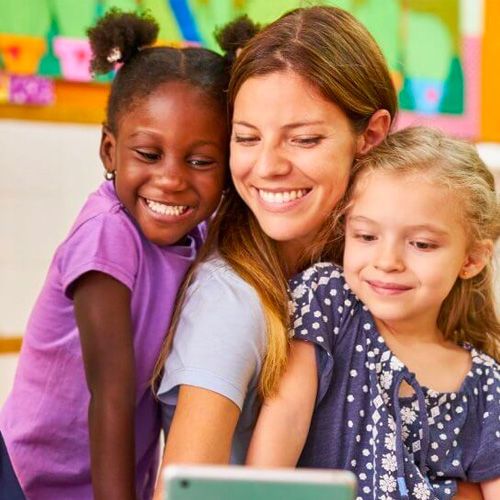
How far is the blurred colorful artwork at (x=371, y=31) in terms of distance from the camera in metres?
2.86

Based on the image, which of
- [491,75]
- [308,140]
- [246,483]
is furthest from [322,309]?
[491,75]

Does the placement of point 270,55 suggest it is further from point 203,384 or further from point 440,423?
point 440,423

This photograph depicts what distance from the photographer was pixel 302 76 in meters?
1.41

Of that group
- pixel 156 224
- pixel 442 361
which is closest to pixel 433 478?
pixel 442 361

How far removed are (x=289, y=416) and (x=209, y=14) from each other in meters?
2.10

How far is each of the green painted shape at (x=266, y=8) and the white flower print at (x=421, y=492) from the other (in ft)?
7.08

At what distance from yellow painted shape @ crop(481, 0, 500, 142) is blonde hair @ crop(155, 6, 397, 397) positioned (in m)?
2.32

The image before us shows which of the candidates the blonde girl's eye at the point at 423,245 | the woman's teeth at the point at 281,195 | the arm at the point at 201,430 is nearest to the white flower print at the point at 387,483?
the arm at the point at 201,430

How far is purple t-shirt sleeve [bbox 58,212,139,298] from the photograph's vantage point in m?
1.41

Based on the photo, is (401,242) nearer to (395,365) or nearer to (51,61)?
(395,365)

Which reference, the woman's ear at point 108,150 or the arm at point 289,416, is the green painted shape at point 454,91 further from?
the arm at point 289,416

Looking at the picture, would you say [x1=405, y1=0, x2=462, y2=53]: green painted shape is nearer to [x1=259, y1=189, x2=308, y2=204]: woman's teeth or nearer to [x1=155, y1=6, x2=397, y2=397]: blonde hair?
[x1=155, y1=6, x2=397, y2=397]: blonde hair

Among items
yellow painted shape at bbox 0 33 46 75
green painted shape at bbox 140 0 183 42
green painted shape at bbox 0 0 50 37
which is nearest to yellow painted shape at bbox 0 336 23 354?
yellow painted shape at bbox 0 33 46 75

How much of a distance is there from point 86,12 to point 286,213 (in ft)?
5.76
